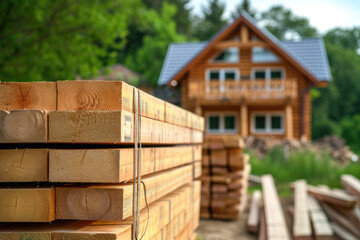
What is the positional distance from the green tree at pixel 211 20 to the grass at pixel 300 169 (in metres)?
35.8

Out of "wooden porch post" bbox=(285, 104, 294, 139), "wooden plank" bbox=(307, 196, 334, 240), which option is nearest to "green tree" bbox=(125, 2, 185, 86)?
"wooden porch post" bbox=(285, 104, 294, 139)

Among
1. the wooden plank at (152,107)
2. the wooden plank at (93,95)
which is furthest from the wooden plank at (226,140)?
the wooden plank at (93,95)

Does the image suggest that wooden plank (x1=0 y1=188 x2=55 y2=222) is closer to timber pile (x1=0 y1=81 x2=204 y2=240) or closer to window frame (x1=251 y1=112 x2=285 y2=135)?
timber pile (x1=0 y1=81 x2=204 y2=240)

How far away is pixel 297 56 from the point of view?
23328 mm

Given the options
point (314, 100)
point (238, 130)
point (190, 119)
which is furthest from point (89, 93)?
point (314, 100)

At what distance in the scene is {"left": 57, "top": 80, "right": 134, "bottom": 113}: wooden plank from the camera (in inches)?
82.0

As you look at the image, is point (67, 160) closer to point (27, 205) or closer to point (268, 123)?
point (27, 205)

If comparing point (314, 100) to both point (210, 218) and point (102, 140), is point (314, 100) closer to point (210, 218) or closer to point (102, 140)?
point (210, 218)

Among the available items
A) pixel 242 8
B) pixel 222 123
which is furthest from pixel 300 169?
pixel 242 8

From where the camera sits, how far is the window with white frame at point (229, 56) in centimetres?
2289

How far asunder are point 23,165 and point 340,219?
22.8 ft

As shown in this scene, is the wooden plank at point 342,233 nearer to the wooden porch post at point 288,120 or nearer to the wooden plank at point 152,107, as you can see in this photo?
the wooden plank at point 152,107

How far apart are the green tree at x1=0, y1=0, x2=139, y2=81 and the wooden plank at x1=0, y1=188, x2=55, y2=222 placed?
8.22m

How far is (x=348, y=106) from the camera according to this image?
1967 inches
